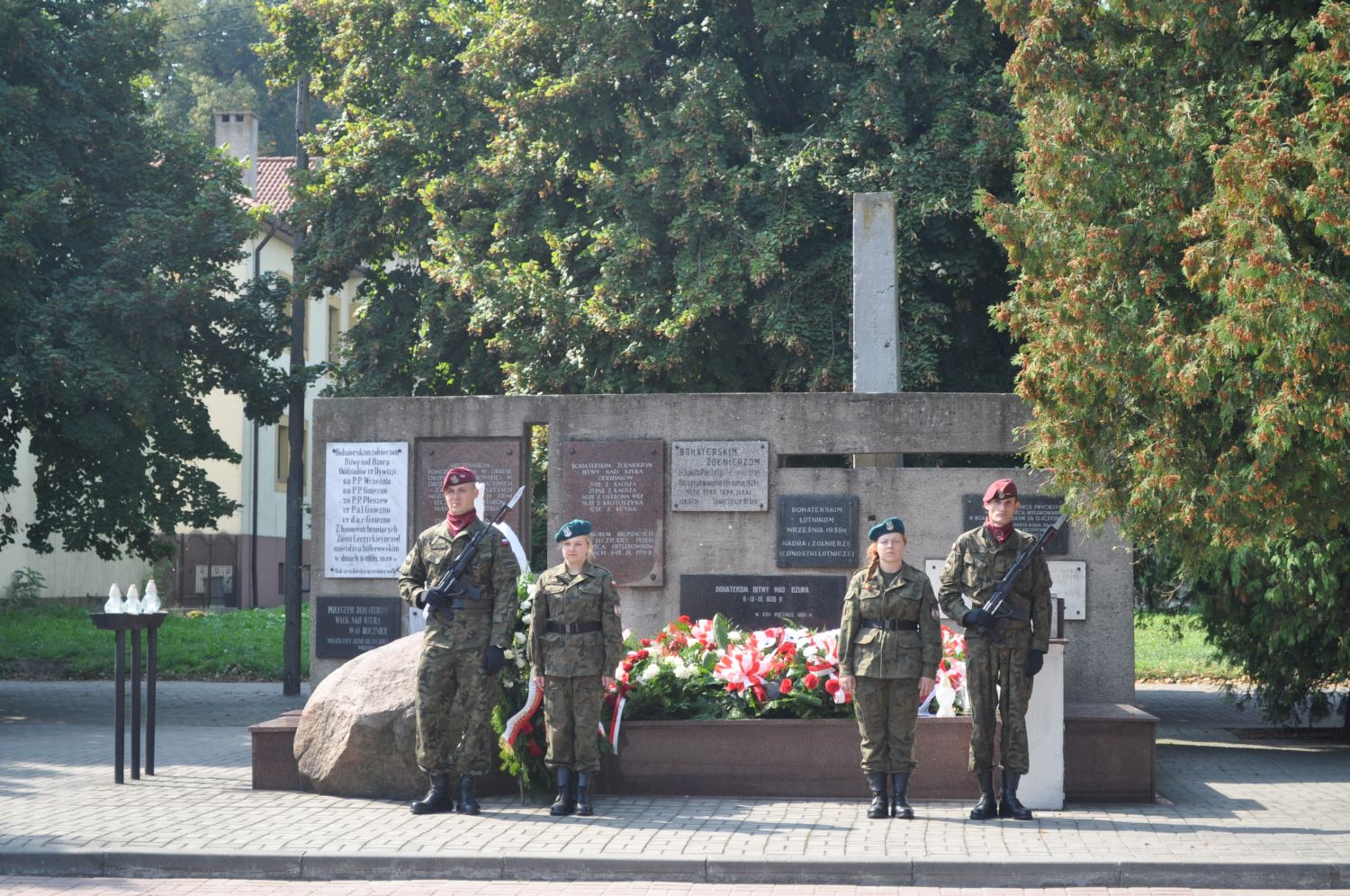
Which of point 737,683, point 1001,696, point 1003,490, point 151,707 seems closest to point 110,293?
point 151,707

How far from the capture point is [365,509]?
13359 mm

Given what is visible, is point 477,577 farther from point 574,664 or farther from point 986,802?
point 986,802

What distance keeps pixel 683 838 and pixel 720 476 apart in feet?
14.6

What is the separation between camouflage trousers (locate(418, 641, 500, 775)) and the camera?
31.2 ft

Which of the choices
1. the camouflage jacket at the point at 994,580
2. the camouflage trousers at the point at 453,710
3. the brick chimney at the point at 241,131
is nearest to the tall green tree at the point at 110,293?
the camouflage trousers at the point at 453,710

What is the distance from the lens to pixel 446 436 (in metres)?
13.2

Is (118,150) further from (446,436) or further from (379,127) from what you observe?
(446,436)

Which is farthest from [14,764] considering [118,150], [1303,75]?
[1303,75]

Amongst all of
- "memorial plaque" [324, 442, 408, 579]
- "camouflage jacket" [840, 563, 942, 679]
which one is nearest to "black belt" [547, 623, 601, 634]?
"camouflage jacket" [840, 563, 942, 679]

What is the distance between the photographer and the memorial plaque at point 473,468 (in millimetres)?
13102

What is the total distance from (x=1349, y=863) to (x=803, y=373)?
1105 cm

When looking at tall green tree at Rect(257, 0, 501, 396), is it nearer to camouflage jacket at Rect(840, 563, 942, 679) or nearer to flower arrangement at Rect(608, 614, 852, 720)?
flower arrangement at Rect(608, 614, 852, 720)

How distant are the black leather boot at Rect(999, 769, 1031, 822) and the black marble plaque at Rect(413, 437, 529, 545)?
5.10 m

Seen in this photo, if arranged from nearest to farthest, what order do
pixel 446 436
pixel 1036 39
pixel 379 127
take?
pixel 1036 39, pixel 446 436, pixel 379 127
